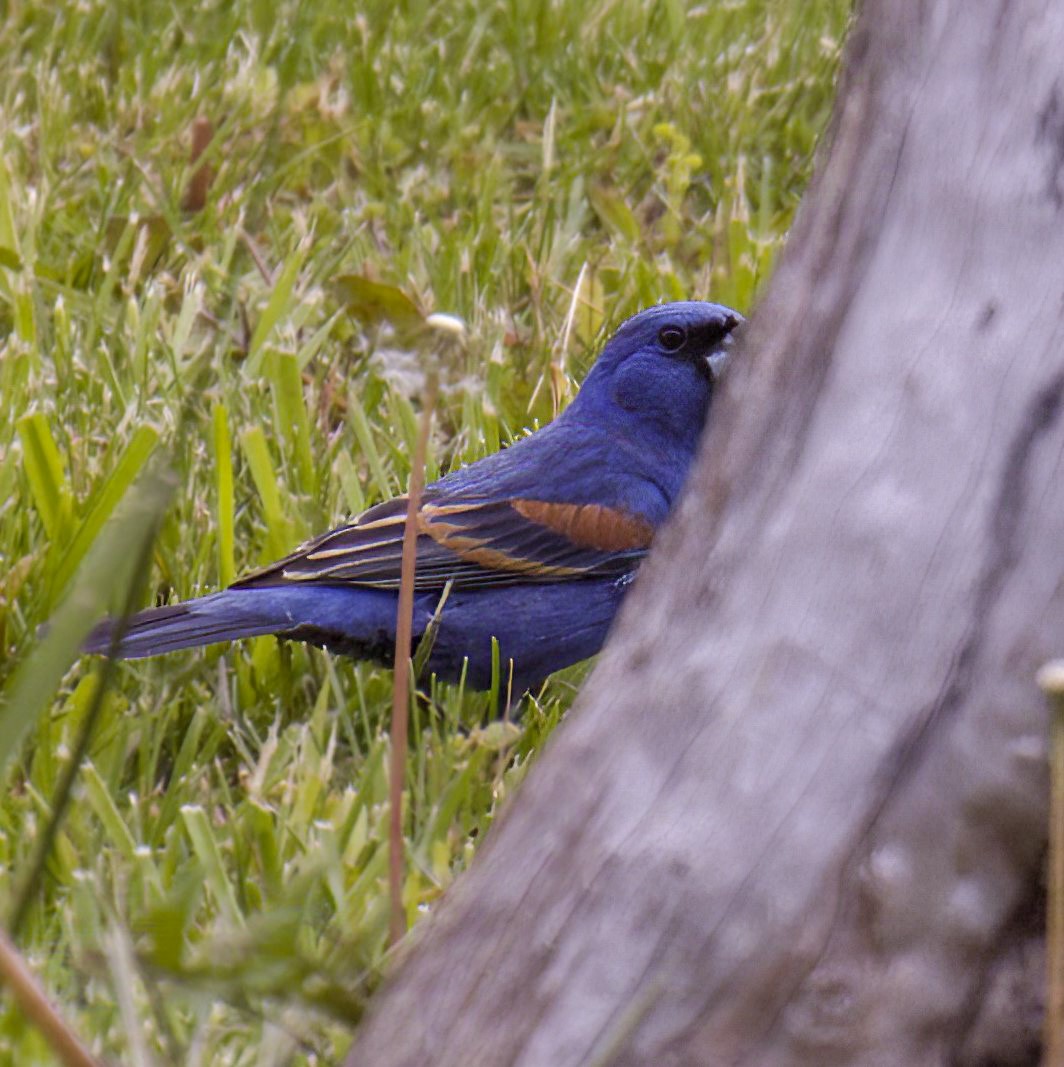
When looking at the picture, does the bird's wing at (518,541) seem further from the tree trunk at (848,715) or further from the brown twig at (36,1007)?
the brown twig at (36,1007)

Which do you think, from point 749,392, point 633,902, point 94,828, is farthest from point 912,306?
point 94,828

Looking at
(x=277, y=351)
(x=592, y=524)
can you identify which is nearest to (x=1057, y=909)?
(x=592, y=524)

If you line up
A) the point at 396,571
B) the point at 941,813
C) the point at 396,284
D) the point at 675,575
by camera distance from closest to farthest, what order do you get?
the point at 941,813, the point at 675,575, the point at 396,571, the point at 396,284

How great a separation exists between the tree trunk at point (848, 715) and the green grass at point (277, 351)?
19cm

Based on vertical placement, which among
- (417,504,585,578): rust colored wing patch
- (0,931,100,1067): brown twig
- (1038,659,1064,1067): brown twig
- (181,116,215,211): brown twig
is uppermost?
(1038,659,1064,1067): brown twig

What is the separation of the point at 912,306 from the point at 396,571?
1.64m

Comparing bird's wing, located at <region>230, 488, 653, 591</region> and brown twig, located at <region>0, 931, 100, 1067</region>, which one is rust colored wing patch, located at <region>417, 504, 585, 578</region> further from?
brown twig, located at <region>0, 931, 100, 1067</region>

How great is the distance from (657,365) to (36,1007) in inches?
93.3

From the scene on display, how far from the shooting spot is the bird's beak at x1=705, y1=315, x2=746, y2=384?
11.3 feet

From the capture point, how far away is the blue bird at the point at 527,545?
2.99m

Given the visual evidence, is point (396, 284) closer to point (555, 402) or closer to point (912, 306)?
point (555, 402)

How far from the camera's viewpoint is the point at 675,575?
5.29ft

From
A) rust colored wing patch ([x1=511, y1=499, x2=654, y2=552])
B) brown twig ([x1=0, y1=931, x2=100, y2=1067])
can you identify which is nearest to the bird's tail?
rust colored wing patch ([x1=511, y1=499, x2=654, y2=552])

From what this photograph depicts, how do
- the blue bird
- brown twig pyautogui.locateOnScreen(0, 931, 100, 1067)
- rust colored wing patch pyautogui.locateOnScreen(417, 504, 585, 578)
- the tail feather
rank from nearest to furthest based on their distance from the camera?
brown twig pyautogui.locateOnScreen(0, 931, 100, 1067), the tail feather, the blue bird, rust colored wing patch pyautogui.locateOnScreen(417, 504, 585, 578)
